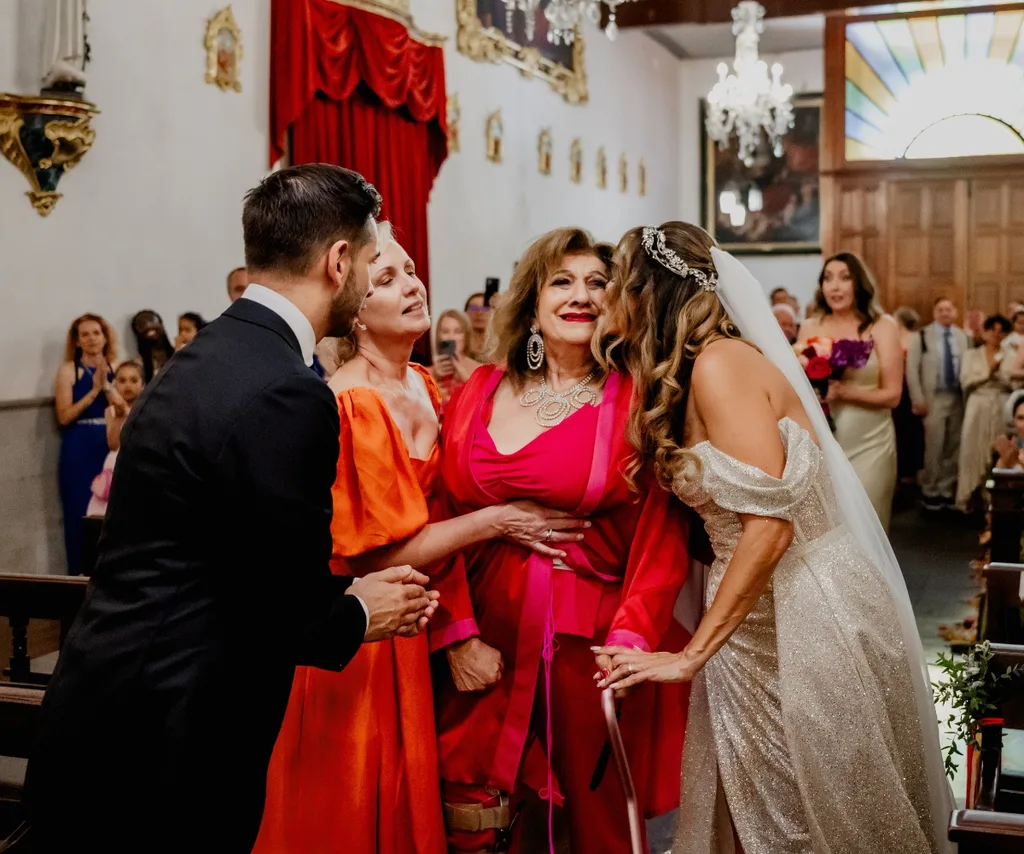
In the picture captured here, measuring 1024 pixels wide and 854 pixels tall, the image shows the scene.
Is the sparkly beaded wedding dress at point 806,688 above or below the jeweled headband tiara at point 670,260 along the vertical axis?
below

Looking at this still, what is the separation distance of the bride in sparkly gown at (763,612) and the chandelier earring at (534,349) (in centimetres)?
24

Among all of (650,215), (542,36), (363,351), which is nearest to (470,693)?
(363,351)

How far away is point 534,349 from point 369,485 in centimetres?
60

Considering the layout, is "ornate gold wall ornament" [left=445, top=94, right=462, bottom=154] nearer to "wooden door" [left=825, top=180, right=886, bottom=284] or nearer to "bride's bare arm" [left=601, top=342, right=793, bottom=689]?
"wooden door" [left=825, top=180, right=886, bottom=284]

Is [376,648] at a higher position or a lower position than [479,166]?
lower

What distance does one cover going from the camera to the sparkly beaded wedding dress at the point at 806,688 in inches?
104

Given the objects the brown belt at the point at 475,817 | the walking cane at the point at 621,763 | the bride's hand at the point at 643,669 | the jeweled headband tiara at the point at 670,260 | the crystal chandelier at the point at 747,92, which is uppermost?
the crystal chandelier at the point at 747,92

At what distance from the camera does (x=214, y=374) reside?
197cm

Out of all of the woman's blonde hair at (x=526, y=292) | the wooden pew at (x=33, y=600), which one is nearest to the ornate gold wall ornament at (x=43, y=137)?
the wooden pew at (x=33, y=600)

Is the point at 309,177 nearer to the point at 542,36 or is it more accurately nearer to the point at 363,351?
the point at 363,351

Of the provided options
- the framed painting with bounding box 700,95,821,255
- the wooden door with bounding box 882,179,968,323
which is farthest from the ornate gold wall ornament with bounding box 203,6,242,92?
the framed painting with bounding box 700,95,821,255

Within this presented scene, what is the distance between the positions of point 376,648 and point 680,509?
2.59 feet

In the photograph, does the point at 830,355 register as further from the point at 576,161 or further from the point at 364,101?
the point at 576,161

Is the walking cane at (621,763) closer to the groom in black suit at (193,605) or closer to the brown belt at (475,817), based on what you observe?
the brown belt at (475,817)
